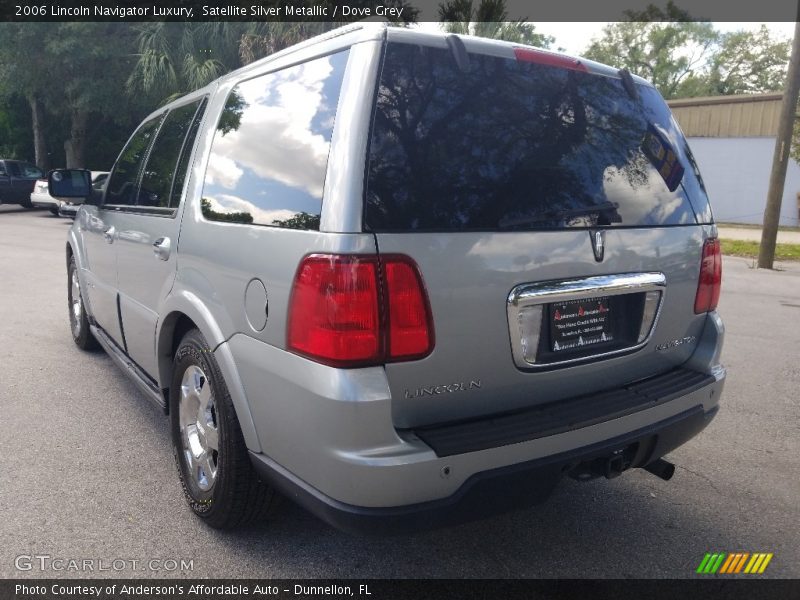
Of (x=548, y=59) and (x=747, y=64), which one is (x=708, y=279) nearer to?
(x=548, y=59)

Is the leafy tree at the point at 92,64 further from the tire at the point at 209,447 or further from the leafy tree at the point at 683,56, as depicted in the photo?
the leafy tree at the point at 683,56

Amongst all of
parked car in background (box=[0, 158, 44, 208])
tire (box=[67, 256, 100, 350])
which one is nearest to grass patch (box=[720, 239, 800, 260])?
tire (box=[67, 256, 100, 350])

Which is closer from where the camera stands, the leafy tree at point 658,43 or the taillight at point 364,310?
the taillight at point 364,310

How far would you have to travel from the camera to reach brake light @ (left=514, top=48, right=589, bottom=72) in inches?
93.0

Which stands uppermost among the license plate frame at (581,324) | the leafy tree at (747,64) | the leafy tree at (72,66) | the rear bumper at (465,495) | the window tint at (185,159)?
the leafy tree at (747,64)

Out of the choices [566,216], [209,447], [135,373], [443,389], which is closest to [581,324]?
[566,216]

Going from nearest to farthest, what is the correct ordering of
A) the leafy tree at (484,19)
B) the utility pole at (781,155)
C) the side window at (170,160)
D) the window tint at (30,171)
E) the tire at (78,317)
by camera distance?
the side window at (170,160) < the tire at (78,317) < the utility pole at (781,155) < the leafy tree at (484,19) < the window tint at (30,171)

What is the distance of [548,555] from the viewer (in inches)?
103

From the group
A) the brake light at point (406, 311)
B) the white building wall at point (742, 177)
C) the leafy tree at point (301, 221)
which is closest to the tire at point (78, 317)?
the leafy tree at point (301, 221)

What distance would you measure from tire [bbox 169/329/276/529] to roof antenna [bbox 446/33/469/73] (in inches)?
55.7

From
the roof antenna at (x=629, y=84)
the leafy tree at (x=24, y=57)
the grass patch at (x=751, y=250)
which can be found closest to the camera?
the roof antenna at (x=629, y=84)

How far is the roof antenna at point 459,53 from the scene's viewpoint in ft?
7.20

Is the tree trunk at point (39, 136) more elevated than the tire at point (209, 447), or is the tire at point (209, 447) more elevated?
the tree trunk at point (39, 136)

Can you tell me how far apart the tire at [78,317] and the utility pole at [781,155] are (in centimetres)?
1194
